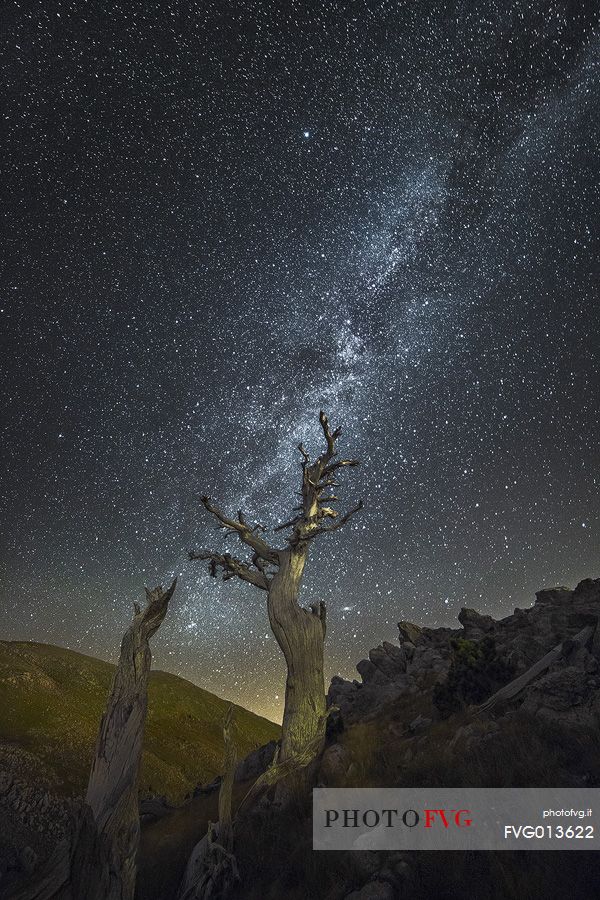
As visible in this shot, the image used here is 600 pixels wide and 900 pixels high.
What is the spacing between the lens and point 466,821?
5.34 meters

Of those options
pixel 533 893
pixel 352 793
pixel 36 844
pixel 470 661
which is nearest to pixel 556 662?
pixel 470 661

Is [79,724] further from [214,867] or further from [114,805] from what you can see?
[214,867]

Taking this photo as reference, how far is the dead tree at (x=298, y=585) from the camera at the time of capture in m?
10.2

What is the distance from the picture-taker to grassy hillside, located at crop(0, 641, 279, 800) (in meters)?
19.9

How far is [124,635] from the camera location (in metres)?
7.82

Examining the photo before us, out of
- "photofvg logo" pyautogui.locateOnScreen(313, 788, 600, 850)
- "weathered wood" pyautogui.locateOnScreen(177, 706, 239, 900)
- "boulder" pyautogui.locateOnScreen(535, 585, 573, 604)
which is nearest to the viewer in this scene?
"photofvg logo" pyautogui.locateOnScreen(313, 788, 600, 850)

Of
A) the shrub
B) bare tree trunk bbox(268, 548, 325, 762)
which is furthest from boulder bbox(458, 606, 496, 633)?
bare tree trunk bbox(268, 548, 325, 762)

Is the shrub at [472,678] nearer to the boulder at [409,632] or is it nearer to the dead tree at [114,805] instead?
the dead tree at [114,805]

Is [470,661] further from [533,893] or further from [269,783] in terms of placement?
[533,893]

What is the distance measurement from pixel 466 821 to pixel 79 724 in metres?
25.0

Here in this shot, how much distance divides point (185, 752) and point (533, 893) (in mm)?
28810

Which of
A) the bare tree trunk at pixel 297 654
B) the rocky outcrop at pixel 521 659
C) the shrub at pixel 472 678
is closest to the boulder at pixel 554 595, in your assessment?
the rocky outcrop at pixel 521 659

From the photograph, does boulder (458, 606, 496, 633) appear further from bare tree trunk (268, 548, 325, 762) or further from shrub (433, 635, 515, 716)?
bare tree trunk (268, 548, 325, 762)

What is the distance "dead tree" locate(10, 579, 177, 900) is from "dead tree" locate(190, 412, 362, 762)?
395 cm
